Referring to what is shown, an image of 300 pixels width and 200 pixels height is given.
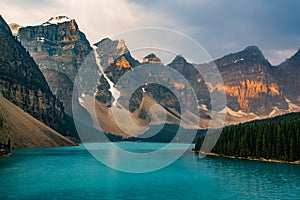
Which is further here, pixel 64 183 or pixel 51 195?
pixel 64 183

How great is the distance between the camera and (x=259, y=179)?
84188 mm

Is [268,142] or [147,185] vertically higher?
[268,142]

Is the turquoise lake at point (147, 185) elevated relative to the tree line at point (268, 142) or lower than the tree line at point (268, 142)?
lower

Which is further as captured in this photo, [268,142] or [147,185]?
[268,142]

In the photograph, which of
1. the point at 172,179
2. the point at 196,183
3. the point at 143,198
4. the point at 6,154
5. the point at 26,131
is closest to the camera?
the point at 143,198

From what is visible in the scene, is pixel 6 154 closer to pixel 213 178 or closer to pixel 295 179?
pixel 213 178

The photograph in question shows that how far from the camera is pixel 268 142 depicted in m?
137

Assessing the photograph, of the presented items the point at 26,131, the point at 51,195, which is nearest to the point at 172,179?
the point at 51,195

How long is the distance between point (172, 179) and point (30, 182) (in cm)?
3022

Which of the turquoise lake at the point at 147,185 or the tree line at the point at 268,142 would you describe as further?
the tree line at the point at 268,142

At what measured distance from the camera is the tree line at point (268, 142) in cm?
12801

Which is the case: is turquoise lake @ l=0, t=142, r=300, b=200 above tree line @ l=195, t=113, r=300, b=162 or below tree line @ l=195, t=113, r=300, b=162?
below

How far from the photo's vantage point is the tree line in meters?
128

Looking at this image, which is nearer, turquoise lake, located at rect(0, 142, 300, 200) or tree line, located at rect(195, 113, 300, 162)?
turquoise lake, located at rect(0, 142, 300, 200)
